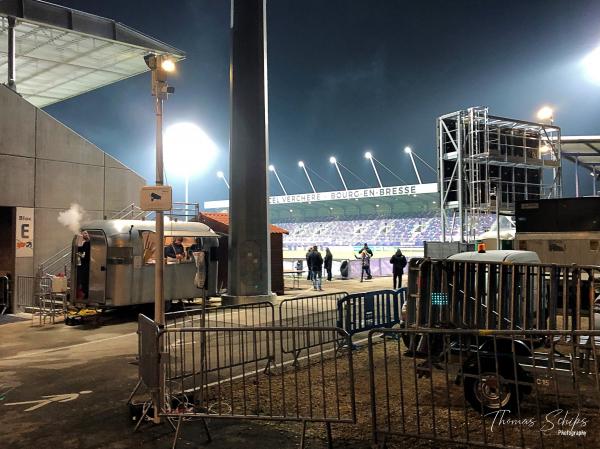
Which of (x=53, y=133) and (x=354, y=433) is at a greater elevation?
(x=53, y=133)

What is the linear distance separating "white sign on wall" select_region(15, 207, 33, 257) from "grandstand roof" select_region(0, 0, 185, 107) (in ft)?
20.0

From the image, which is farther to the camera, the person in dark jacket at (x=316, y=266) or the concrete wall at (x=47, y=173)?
the person in dark jacket at (x=316, y=266)

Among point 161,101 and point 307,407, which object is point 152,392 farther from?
point 161,101

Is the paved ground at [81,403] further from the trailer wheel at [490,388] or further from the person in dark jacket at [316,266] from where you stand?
the person in dark jacket at [316,266]

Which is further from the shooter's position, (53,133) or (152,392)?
(53,133)

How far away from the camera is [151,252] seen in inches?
545

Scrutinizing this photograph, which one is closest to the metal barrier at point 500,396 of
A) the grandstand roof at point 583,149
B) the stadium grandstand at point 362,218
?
the grandstand roof at point 583,149

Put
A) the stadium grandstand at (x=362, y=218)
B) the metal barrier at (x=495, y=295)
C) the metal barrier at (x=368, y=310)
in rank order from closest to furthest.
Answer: the metal barrier at (x=495, y=295), the metal barrier at (x=368, y=310), the stadium grandstand at (x=362, y=218)

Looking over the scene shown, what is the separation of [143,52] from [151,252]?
894 cm

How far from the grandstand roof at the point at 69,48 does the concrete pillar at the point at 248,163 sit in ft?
10.7

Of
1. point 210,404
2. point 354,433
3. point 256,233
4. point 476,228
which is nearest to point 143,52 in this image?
point 256,233

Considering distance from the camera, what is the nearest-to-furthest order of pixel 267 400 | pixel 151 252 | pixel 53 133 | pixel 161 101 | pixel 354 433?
1. pixel 354 433
2. pixel 267 400
3. pixel 161 101
4. pixel 151 252
5. pixel 53 133

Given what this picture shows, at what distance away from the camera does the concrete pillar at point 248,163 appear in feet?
52.6

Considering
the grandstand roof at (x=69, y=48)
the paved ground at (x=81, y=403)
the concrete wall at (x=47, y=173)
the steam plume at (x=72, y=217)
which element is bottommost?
the paved ground at (x=81, y=403)
